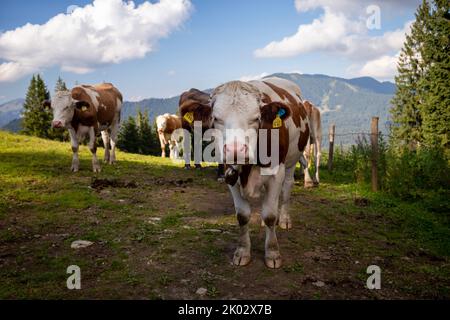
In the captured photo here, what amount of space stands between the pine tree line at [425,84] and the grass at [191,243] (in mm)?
16584

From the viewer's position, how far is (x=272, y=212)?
5.05 meters

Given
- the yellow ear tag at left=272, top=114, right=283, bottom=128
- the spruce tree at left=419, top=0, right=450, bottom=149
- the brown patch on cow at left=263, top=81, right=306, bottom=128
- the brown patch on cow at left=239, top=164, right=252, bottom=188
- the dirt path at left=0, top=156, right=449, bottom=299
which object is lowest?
the dirt path at left=0, top=156, right=449, bottom=299

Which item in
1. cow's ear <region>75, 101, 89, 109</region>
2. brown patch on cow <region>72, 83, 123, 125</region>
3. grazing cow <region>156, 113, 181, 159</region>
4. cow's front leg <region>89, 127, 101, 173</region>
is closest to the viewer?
cow's ear <region>75, 101, 89, 109</region>

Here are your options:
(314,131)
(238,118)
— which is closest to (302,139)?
(238,118)

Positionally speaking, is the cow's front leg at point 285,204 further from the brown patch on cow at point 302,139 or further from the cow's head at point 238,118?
the cow's head at point 238,118

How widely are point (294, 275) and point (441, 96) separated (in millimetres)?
31620

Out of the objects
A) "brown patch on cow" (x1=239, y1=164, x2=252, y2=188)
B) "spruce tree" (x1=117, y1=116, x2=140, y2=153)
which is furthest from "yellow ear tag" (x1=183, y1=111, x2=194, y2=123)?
"spruce tree" (x1=117, y1=116, x2=140, y2=153)

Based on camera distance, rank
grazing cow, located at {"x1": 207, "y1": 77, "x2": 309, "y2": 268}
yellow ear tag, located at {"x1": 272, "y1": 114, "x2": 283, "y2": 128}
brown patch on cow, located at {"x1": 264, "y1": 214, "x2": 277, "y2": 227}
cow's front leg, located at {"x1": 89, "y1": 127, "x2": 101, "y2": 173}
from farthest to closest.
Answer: cow's front leg, located at {"x1": 89, "y1": 127, "x2": 101, "y2": 173} < brown patch on cow, located at {"x1": 264, "y1": 214, "x2": 277, "y2": 227} < yellow ear tag, located at {"x1": 272, "y1": 114, "x2": 283, "y2": 128} < grazing cow, located at {"x1": 207, "y1": 77, "x2": 309, "y2": 268}

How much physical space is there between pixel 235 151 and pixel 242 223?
5.43 ft

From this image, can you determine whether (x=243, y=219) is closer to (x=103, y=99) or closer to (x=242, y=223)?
(x=242, y=223)

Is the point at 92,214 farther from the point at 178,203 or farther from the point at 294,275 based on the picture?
the point at 294,275

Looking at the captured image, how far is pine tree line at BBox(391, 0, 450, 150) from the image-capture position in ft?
97.8

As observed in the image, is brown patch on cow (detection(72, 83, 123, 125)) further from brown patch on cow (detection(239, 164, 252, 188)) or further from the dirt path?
brown patch on cow (detection(239, 164, 252, 188))

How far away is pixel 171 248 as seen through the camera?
573cm
